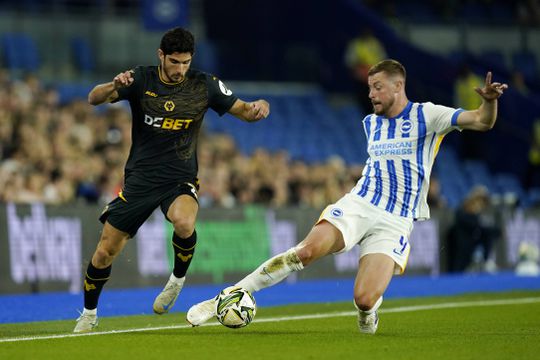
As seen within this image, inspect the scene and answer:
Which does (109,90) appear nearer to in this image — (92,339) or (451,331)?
A: (92,339)

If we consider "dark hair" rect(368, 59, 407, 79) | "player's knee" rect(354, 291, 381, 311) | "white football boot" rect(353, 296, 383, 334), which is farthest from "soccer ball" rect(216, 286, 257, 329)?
"dark hair" rect(368, 59, 407, 79)

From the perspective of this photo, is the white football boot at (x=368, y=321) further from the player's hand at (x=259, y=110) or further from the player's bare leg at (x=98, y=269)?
the player's bare leg at (x=98, y=269)

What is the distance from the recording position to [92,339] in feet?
30.4

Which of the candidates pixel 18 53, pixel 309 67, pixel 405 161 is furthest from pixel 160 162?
pixel 309 67

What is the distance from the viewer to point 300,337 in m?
9.51

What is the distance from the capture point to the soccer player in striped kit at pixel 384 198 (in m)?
9.56

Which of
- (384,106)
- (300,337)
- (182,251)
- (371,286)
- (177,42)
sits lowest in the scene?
(300,337)

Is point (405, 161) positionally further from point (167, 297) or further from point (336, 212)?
point (167, 297)

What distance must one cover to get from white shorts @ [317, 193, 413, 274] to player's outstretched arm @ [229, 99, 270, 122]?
1038mm

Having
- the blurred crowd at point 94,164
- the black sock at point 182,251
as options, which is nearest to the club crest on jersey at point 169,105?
the black sock at point 182,251

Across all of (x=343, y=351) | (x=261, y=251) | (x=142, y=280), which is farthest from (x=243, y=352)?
(x=261, y=251)

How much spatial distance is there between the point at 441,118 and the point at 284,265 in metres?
1.81

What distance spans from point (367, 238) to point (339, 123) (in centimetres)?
1829

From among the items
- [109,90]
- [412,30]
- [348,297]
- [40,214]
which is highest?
[412,30]
